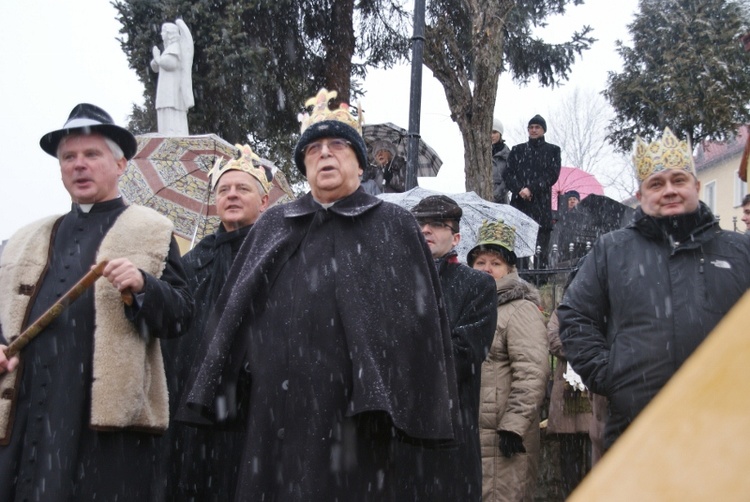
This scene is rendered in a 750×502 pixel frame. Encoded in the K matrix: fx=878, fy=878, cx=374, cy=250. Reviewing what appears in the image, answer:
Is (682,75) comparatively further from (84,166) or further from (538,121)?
(84,166)

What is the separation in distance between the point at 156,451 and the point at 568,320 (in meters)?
1.98

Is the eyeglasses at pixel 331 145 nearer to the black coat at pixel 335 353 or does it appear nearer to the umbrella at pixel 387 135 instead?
the black coat at pixel 335 353

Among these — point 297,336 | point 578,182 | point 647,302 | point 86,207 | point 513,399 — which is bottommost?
point 513,399

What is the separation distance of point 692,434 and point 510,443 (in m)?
4.60

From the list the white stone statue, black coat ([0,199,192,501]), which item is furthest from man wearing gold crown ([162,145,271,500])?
the white stone statue

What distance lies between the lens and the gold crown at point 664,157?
13.9ft

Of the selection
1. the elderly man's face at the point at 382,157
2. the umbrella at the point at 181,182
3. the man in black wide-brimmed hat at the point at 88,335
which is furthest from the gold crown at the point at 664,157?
the elderly man's face at the point at 382,157

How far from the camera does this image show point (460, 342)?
14.3ft

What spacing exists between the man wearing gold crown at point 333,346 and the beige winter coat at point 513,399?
1.63 m

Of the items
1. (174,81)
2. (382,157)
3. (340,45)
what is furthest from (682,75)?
(174,81)

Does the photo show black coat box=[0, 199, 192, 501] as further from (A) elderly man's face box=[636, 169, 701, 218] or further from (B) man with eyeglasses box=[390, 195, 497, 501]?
(A) elderly man's face box=[636, 169, 701, 218]

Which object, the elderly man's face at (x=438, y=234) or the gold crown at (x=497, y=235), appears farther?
the gold crown at (x=497, y=235)

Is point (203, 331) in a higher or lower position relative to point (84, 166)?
lower

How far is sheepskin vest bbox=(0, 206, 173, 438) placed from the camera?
10.7ft
